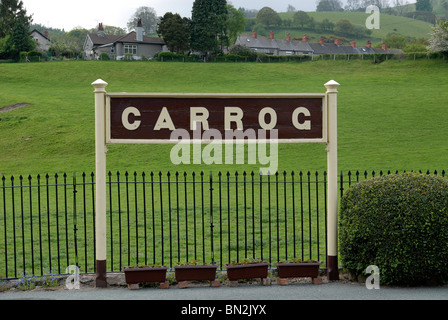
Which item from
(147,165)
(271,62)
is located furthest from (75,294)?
(271,62)

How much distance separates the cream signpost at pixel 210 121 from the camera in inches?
314

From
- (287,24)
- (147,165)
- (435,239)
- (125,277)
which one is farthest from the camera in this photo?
(287,24)

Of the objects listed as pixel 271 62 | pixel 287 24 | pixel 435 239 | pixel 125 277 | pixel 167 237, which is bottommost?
pixel 167 237

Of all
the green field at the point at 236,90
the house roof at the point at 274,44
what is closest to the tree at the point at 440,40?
the green field at the point at 236,90

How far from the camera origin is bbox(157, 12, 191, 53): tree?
247ft

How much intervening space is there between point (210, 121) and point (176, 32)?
69.6 metres

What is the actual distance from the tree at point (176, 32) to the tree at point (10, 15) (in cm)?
2185

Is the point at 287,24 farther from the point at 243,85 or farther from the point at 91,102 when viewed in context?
the point at 91,102

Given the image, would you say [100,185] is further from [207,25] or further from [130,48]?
[130,48]

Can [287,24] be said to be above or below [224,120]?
above

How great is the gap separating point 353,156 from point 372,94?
17152mm

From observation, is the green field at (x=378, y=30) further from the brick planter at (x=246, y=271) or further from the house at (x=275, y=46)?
the brick planter at (x=246, y=271)

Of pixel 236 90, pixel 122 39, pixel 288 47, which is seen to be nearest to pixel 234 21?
pixel 122 39

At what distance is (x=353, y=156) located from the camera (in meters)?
25.0
